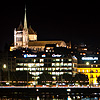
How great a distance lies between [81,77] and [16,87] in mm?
22264

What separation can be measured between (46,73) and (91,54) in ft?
101

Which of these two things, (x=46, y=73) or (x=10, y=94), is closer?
(x=10, y=94)

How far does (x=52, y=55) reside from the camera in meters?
158

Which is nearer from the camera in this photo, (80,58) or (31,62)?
(31,62)

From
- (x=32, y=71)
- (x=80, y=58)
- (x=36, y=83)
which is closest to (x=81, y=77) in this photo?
(x=36, y=83)

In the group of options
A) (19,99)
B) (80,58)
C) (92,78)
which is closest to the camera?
(19,99)

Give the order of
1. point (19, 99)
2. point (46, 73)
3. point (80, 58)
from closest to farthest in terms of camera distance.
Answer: point (19, 99), point (46, 73), point (80, 58)

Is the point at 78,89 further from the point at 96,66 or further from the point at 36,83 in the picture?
the point at 96,66

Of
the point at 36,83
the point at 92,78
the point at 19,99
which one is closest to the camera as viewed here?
the point at 19,99

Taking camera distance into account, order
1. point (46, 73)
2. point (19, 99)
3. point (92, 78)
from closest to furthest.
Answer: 1. point (19, 99)
2. point (46, 73)
3. point (92, 78)

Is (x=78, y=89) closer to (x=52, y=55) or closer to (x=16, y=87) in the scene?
(x=16, y=87)

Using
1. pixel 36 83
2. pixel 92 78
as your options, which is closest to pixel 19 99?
pixel 36 83

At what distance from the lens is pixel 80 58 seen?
173 m

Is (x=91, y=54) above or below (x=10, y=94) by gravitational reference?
above
